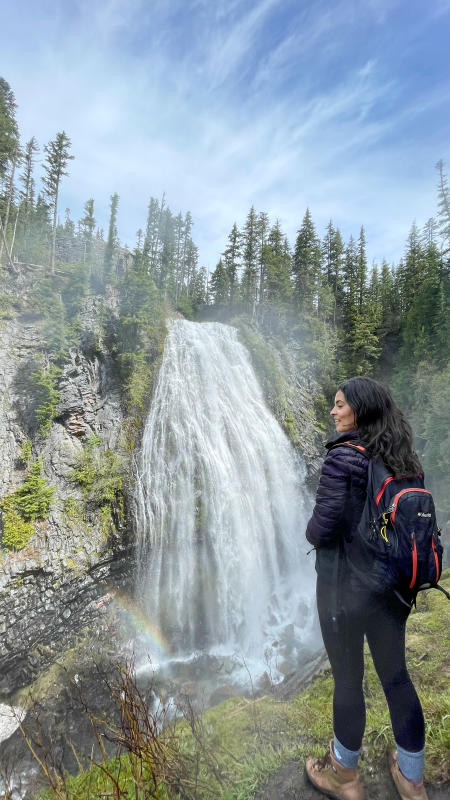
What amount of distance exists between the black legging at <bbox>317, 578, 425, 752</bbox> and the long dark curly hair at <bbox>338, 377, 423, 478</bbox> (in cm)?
85

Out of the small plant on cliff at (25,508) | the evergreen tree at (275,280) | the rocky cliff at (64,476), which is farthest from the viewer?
the evergreen tree at (275,280)

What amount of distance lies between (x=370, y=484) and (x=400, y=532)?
1.05ft

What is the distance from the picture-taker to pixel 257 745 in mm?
2971

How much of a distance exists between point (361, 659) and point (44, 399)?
13615mm

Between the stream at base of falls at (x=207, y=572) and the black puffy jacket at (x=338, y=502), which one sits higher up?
the black puffy jacket at (x=338, y=502)

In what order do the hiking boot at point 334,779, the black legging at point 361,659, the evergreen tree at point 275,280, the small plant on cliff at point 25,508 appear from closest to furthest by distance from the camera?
the black legging at point 361,659, the hiking boot at point 334,779, the small plant on cliff at point 25,508, the evergreen tree at point 275,280

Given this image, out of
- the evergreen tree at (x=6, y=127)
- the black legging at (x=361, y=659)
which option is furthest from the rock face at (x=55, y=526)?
the evergreen tree at (x=6, y=127)

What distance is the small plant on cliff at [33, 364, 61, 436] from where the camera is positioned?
12867 millimetres

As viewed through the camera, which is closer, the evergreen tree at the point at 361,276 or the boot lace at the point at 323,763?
the boot lace at the point at 323,763

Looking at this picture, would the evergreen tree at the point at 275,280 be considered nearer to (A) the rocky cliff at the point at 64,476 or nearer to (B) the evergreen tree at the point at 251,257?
(B) the evergreen tree at the point at 251,257

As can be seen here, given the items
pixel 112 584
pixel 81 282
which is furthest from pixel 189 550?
pixel 81 282

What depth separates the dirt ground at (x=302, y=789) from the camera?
7.82ft

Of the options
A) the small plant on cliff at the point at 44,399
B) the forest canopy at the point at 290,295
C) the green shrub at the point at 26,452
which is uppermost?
the forest canopy at the point at 290,295

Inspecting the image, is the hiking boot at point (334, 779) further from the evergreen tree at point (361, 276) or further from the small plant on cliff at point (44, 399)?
the evergreen tree at point (361, 276)
